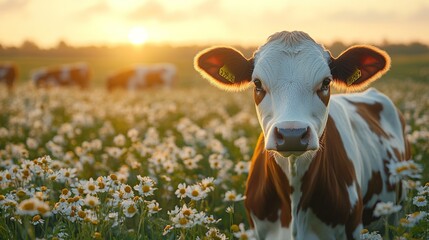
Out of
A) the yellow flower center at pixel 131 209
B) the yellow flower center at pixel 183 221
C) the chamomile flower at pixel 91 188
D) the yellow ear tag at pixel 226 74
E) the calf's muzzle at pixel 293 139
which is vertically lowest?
the yellow flower center at pixel 183 221

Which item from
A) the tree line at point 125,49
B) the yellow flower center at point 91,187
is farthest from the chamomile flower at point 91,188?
the tree line at point 125,49

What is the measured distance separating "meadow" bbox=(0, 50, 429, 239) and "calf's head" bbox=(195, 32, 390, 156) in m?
0.67

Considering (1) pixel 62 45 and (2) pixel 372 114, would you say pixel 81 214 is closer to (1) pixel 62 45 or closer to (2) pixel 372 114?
(2) pixel 372 114

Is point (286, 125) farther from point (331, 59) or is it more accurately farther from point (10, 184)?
point (10, 184)

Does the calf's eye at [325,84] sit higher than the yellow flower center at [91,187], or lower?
higher

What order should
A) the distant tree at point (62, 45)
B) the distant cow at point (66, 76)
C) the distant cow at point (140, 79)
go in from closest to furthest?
the distant cow at point (140, 79) < the distant cow at point (66, 76) < the distant tree at point (62, 45)

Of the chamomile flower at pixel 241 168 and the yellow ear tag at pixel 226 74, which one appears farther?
the chamomile flower at pixel 241 168

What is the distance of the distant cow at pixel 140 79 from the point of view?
3350 cm

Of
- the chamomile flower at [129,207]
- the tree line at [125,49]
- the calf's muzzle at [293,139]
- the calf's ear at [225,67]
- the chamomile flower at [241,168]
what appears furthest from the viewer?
A: the tree line at [125,49]

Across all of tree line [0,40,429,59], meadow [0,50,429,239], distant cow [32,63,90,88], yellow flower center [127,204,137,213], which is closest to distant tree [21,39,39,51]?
tree line [0,40,429,59]

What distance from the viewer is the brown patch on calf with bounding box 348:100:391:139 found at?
5.61 metres

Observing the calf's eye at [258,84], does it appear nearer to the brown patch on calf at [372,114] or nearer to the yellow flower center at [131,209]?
the yellow flower center at [131,209]

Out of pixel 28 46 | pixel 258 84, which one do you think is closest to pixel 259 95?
pixel 258 84

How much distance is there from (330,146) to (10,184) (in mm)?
2819
